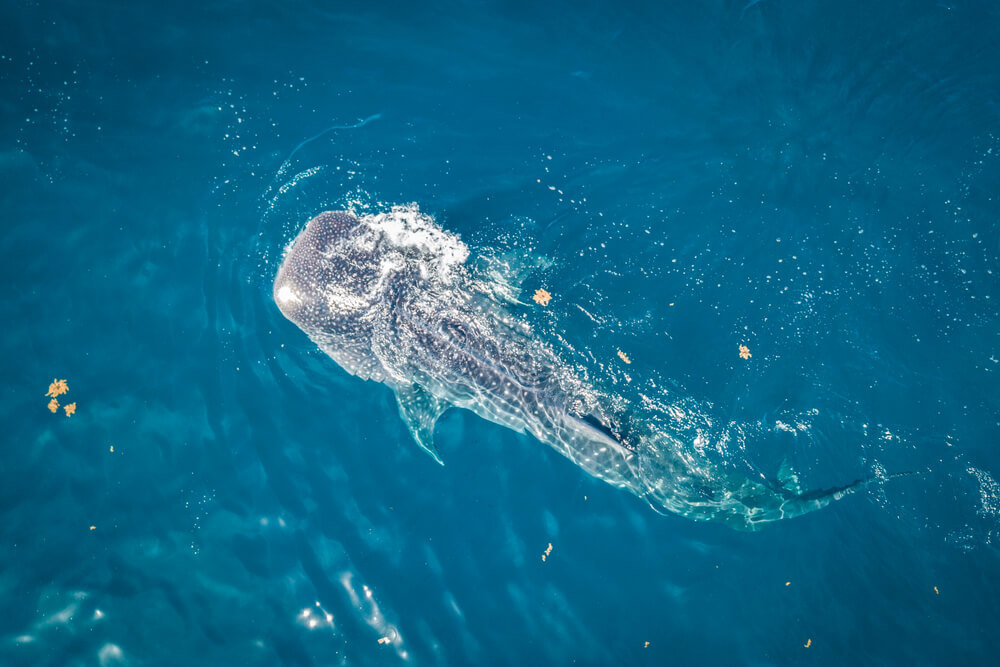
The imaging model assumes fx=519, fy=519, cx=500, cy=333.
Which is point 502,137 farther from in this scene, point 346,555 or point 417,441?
point 346,555

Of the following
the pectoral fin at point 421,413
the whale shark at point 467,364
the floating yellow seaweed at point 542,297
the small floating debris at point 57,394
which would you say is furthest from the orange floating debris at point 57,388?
the floating yellow seaweed at point 542,297

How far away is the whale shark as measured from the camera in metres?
5.55

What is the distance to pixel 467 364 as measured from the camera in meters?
5.45

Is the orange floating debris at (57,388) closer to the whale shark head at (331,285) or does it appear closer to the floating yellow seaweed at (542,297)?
the whale shark head at (331,285)

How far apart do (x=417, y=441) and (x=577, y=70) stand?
5034 mm

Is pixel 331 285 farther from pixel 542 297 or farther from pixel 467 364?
pixel 542 297

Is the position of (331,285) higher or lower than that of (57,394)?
higher

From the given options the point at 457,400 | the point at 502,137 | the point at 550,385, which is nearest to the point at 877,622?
the point at 550,385

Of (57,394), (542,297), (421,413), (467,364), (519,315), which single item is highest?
(542,297)

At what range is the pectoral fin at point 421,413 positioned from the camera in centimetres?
584

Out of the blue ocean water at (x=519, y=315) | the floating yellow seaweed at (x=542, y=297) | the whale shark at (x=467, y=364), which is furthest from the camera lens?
the floating yellow seaweed at (x=542, y=297)

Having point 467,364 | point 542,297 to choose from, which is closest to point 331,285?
point 467,364

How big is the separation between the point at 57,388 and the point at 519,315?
5.48m

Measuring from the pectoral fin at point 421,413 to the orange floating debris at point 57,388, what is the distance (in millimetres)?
3947
